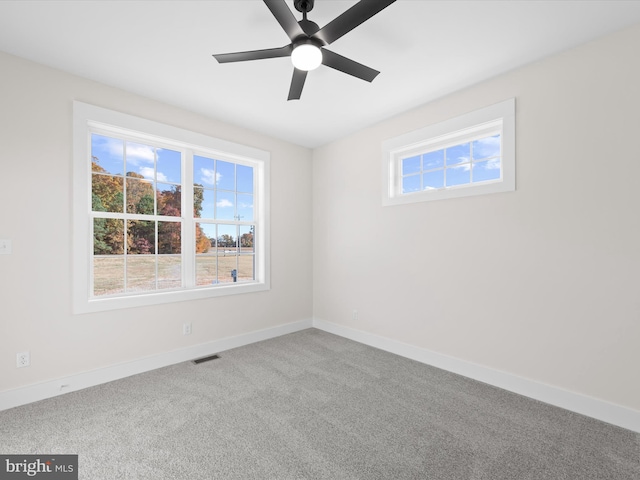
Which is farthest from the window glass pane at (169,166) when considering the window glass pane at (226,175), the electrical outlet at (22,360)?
the electrical outlet at (22,360)

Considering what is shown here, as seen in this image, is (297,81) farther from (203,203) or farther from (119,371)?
(119,371)

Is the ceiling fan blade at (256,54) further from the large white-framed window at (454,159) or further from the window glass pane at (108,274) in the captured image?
the window glass pane at (108,274)

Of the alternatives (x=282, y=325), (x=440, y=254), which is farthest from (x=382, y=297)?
(x=282, y=325)

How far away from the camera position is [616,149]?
2143 mm

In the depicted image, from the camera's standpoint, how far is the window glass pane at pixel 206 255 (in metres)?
3.57

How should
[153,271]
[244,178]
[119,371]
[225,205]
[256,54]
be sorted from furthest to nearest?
[244,178], [225,205], [153,271], [119,371], [256,54]

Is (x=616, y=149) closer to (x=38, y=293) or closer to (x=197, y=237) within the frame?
(x=197, y=237)

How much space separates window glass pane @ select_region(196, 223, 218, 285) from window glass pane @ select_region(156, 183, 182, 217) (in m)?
0.31

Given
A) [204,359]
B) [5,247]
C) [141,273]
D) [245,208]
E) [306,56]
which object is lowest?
[204,359]

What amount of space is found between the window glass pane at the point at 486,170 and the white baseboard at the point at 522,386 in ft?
6.01

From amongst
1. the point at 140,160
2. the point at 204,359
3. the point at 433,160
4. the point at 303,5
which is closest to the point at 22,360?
the point at 204,359

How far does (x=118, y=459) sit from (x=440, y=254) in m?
3.09

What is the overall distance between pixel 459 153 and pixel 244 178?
270 centimetres

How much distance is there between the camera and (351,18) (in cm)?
163
